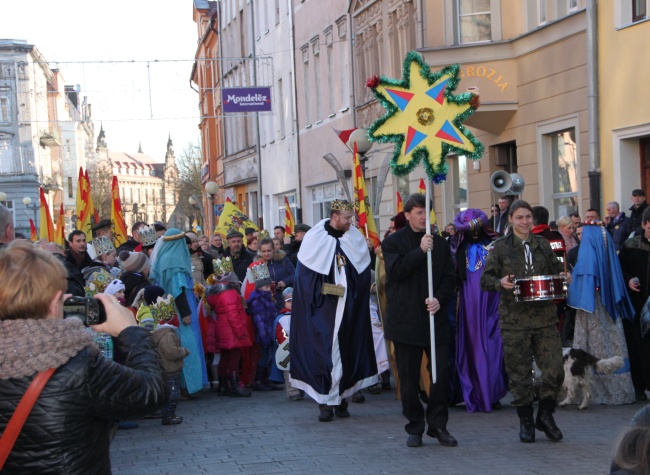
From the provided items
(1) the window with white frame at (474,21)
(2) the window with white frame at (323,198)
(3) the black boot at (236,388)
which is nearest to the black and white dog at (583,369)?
(3) the black boot at (236,388)

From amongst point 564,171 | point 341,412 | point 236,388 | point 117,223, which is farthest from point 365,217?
point 564,171

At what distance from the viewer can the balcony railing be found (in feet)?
287

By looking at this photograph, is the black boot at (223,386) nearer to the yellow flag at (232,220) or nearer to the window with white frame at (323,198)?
the yellow flag at (232,220)

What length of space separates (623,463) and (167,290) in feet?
31.8

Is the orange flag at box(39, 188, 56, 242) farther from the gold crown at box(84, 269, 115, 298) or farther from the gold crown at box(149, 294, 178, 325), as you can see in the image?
the gold crown at box(84, 269, 115, 298)

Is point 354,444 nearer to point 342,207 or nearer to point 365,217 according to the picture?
point 342,207

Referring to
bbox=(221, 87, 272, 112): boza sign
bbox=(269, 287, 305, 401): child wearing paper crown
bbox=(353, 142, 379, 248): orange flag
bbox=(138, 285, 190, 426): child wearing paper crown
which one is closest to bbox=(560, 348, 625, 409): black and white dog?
bbox=(269, 287, 305, 401): child wearing paper crown

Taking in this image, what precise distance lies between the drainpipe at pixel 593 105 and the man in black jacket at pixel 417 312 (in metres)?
8.34

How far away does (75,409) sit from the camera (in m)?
3.48

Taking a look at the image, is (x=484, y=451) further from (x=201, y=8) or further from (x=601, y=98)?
(x=201, y=8)

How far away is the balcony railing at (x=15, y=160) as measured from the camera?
87375 mm

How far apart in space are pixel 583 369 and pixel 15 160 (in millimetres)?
82473

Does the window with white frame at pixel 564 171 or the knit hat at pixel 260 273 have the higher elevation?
the window with white frame at pixel 564 171

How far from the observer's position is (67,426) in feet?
11.4
